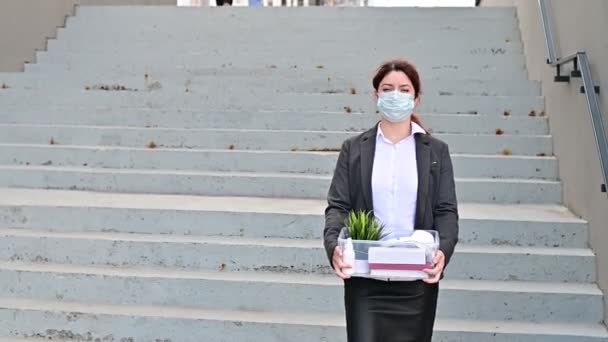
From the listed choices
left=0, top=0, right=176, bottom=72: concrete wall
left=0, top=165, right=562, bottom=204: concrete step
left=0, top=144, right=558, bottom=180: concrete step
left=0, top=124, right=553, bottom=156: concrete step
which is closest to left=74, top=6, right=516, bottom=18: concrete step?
left=0, top=0, right=176, bottom=72: concrete wall

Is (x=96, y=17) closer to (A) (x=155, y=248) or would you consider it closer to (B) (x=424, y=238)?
(A) (x=155, y=248)

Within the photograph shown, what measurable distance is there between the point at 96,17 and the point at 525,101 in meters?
5.15

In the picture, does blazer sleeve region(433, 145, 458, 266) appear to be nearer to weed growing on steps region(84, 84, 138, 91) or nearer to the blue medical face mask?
the blue medical face mask

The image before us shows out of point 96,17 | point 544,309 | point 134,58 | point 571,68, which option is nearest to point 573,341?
point 544,309

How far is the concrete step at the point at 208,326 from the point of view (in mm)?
3305

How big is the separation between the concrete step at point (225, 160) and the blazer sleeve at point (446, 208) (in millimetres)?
2513

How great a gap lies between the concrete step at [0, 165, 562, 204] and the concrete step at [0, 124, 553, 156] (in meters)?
0.39

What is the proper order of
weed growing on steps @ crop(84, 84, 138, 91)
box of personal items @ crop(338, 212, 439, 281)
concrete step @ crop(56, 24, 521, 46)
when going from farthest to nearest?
1. concrete step @ crop(56, 24, 521, 46)
2. weed growing on steps @ crop(84, 84, 138, 91)
3. box of personal items @ crop(338, 212, 439, 281)

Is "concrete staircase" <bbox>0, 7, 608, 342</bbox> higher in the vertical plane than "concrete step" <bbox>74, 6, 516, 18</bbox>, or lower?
lower

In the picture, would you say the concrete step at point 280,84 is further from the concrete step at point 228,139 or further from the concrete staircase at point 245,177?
the concrete step at point 228,139

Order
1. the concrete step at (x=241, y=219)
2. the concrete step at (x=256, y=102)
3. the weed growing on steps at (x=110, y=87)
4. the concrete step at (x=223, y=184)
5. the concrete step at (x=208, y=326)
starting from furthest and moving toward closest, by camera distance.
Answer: the weed growing on steps at (x=110, y=87), the concrete step at (x=256, y=102), the concrete step at (x=223, y=184), the concrete step at (x=241, y=219), the concrete step at (x=208, y=326)

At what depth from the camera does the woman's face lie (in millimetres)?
2230

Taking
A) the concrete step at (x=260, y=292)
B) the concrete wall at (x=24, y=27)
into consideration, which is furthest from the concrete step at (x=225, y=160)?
the concrete wall at (x=24, y=27)

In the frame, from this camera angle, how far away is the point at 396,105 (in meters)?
2.19
